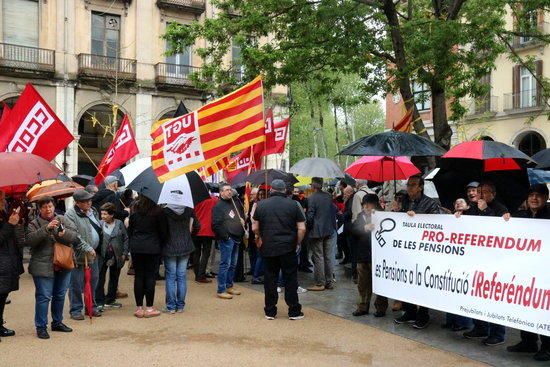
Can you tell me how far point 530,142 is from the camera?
101 feet

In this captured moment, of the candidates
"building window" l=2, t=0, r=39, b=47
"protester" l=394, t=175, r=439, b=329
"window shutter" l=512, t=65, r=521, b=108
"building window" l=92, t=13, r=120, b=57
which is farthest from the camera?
"window shutter" l=512, t=65, r=521, b=108

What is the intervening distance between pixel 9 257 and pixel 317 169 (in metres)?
6.03

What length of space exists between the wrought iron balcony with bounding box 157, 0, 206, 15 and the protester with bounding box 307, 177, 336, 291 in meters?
21.3

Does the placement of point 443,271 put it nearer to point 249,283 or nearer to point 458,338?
point 458,338

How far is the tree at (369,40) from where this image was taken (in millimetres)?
11773

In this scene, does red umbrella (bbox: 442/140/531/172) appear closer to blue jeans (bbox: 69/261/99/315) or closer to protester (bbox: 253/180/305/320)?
protester (bbox: 253/180/305/320)

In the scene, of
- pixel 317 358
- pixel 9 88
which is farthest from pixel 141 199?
pixel 9 88

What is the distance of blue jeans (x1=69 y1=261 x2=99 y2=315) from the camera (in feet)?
24.6

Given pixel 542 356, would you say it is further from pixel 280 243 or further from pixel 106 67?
pixel 106 67

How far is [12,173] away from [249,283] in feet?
17.6

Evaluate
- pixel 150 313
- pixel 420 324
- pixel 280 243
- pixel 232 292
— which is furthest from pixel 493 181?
pixel 150 313

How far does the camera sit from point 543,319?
5.71m

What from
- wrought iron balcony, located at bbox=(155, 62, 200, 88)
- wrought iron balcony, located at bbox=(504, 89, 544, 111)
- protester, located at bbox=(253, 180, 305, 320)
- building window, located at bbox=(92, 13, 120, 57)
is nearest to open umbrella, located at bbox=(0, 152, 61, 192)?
protester, located at bbox=(253, 180, 305, 320)

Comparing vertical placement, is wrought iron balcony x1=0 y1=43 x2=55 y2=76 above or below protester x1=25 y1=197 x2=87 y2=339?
above
